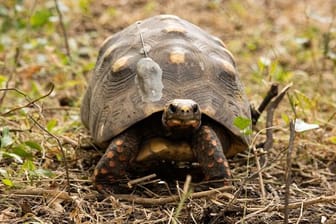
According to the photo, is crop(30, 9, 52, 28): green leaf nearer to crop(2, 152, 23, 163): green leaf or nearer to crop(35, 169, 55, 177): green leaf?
crop(2, 152, 23, 163): green leaf

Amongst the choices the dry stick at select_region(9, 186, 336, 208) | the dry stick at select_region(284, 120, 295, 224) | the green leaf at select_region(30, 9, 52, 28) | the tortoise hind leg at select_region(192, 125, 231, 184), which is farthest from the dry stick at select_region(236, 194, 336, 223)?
the green leaf at select_region(30, 9, 52, 28)

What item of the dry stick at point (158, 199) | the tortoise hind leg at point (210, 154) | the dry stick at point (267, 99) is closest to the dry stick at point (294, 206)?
the dry stick at point (158, 199)

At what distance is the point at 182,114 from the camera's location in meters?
2.96

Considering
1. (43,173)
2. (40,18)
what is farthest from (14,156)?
(40,18)

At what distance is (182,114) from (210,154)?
0.97ft

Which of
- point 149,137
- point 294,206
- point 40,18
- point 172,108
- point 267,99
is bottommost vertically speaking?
point 294,206

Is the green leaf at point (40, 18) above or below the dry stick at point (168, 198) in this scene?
above

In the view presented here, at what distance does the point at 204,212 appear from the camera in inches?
111

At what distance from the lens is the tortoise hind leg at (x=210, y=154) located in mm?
3156

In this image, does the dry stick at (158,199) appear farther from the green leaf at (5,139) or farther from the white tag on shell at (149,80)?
the white tag on shell at (149,80)

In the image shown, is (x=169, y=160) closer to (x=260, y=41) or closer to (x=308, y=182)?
(x=308, y=182)

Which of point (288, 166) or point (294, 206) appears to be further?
point (294, 206)

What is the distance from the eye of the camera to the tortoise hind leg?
10.4 feet

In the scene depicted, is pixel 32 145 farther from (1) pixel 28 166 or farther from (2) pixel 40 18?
(2) pixel 40 18
